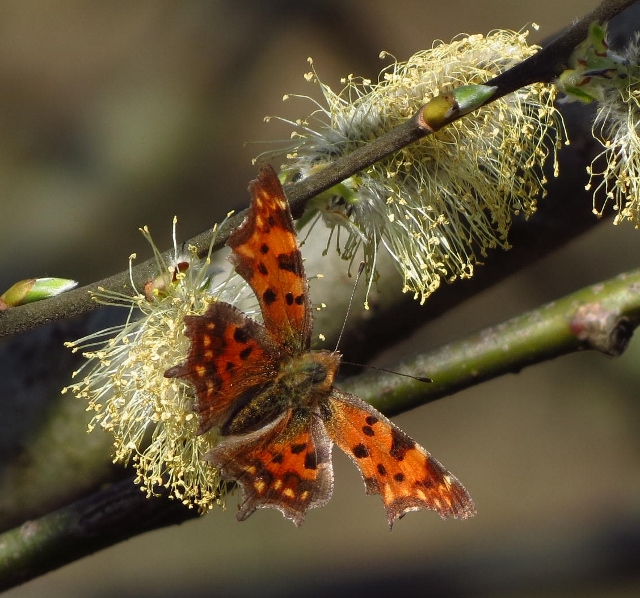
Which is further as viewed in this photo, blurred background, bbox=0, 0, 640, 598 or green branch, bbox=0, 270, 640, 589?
blurred background, bbox=0, 0, 640, 598

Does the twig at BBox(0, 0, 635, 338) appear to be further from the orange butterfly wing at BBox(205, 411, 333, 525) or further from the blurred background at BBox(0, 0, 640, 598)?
the blurred background at BBox(0, 0, 640, 598)

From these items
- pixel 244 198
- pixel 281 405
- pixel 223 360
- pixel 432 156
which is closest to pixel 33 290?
pixel 223 360

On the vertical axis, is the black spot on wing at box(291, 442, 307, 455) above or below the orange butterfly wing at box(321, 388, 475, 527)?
above

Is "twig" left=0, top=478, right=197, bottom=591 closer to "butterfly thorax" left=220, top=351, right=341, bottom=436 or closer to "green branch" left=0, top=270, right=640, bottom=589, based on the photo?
"green branch" left=0, top=270, right=640, bottom=589

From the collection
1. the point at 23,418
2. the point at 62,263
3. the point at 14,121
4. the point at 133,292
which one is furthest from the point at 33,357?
the point at 14,121

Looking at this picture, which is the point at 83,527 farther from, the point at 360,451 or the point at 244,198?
the point at 244,198

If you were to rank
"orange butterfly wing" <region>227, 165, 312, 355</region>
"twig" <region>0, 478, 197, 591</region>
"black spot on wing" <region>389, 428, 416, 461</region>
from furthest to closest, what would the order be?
"twig" <region>0, 478, 197, 591</region> < "black spot on wing" <region>389, 428, 416, 461</region> < "orange butterfly wing" <region>227, 165, 312, 355</region>

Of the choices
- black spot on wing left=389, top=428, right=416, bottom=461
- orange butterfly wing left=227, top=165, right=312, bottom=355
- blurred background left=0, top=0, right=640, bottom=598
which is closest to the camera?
orange butterfly wing left=227, top=165, right=312, bottom=355

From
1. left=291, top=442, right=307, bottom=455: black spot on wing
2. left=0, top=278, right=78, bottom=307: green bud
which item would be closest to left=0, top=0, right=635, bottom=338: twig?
left=0, top=278, right=78, bottom=307: green bud
